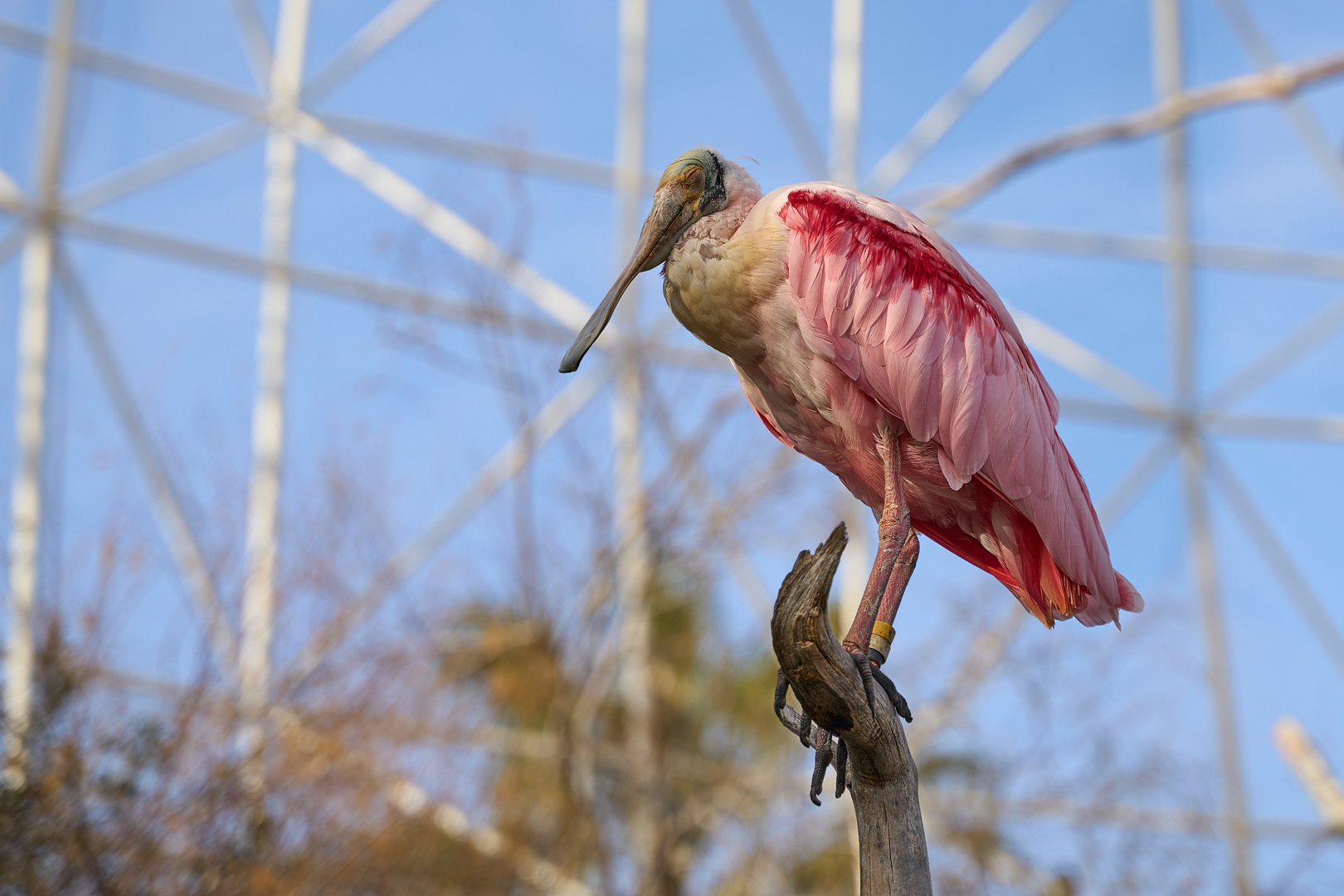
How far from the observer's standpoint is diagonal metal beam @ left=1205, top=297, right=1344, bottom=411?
11.1m

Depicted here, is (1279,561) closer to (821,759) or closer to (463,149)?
(463,149)

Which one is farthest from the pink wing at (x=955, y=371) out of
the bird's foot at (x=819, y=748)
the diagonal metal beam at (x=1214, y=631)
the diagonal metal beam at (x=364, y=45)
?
the diagonal metal beam at (x=1214, y=631)

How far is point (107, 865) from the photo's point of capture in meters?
4.83

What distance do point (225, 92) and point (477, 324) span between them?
2.60 m

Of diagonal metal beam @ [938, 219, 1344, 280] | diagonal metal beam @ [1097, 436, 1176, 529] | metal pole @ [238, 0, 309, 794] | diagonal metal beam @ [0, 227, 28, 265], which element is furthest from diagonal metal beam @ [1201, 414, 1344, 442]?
diagonal metal beam @ [0, 227, 28, 265]

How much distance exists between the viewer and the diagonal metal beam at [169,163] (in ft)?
27.6

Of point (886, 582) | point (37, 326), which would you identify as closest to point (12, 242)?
point (37, 326)

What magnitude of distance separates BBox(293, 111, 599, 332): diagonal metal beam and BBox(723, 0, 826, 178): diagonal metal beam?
6.44ft

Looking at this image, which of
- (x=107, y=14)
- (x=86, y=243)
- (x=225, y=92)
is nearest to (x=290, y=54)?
(x=225, y=92)

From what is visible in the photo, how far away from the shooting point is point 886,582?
8.95 feet

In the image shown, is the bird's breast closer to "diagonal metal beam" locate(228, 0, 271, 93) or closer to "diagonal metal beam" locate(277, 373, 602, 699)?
"diagonal metal beam" locate(277, 373, 602, 699)

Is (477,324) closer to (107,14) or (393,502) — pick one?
(393,502)

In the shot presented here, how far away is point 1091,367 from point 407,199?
520 centimetres

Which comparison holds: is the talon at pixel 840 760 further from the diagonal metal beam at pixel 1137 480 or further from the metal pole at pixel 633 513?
the diagonal metal beam at pixel 1137 480
